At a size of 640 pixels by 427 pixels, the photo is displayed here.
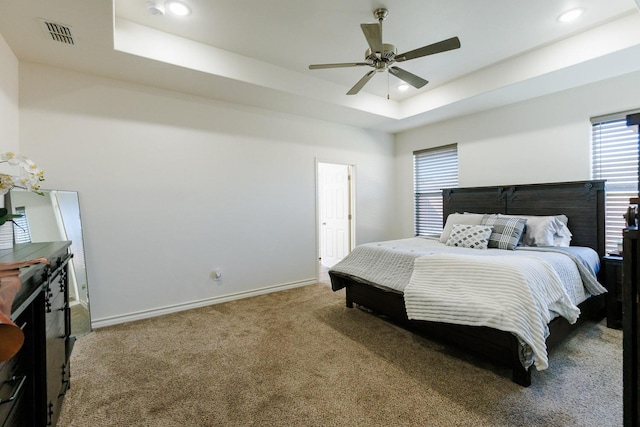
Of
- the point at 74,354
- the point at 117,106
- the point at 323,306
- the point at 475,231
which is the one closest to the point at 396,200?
the point at 475,231

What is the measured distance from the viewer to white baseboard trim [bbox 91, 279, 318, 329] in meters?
3.04

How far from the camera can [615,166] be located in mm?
3213

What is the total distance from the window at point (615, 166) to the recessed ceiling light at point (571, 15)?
129 centimetres

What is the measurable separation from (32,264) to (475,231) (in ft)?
12.3

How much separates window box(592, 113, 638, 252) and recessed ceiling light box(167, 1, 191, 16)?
4427mm

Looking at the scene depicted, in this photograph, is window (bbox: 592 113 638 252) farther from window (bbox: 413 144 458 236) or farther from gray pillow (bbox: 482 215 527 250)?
window (bbox: 413 144 458 236)

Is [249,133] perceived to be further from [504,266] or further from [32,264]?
[504,266]

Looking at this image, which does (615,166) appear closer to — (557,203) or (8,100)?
(557,203)

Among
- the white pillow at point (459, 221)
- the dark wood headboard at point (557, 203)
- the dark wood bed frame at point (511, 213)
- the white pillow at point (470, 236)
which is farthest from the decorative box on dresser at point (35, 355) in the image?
the dark wood headboard at point (557, 203)

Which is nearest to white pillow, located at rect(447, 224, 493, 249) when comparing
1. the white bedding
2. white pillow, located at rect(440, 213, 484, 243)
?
white pillow, located at rect(440, 213, 484, 243)

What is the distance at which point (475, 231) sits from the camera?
133 inches

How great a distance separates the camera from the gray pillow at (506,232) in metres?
3.17

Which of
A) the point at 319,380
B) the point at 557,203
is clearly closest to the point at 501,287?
the point at 319,380

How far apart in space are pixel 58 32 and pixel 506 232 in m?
4.61
